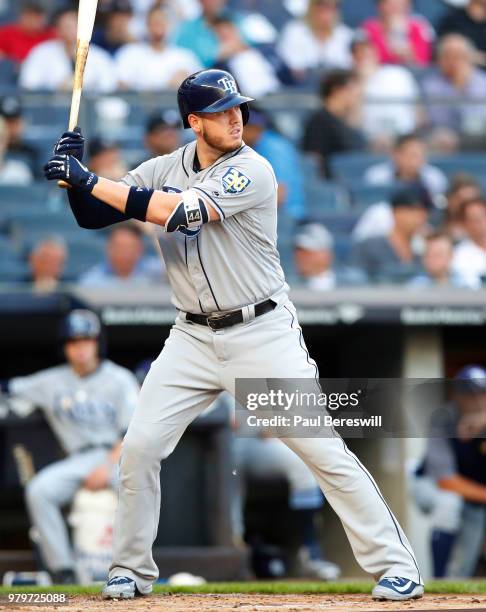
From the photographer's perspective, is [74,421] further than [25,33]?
No

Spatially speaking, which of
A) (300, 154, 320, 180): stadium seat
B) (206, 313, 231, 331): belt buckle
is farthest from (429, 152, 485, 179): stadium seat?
(206, 313, 231, 331): belt buckle

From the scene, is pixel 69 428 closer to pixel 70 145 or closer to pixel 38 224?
pixel 38 224

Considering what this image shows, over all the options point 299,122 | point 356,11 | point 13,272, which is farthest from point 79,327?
point 356,11

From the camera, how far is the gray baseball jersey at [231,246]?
4.01 meters

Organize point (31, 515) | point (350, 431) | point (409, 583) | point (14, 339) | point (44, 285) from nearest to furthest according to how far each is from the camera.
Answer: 1. point (409, 583)
2. point (350, 431)
3. point (31, 515)
4. point (44, 285)
5. point (14, 339)

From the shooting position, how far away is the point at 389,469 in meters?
8.29

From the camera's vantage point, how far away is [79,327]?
23.4ft

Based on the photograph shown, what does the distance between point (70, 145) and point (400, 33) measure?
7.00 meters

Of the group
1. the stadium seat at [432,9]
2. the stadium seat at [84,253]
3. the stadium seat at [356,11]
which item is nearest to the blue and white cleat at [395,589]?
the stadium seat at [84,253]

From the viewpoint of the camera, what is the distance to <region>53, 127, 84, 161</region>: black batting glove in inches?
155

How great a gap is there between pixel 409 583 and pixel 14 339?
4.98m

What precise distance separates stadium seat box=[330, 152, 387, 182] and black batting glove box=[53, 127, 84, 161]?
203 inches

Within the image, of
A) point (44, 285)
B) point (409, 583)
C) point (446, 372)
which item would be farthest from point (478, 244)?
point (409, 583)

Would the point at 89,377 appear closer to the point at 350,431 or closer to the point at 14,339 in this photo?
the point at 14,339
